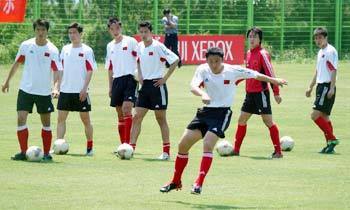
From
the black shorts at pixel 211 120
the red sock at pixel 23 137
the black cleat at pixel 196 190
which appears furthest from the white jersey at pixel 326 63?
the black cleat at pixel 196 190

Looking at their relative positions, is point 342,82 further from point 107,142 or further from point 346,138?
point 107,142

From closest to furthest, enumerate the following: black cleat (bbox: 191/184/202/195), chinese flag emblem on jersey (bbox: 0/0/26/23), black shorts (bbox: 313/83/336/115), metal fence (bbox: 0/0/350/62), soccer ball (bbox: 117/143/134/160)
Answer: black cleat (bbox: 191/184/202/195), soccer ball (bbox: 117/143/134/160), black shorts (bbox: 313/83/336/115), chinese flag emblem on jersey (bbox: 0/0/26/23), metal fence (bbox: 0/0/350/62)

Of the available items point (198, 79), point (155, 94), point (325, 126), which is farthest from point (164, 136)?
point (198, 79)

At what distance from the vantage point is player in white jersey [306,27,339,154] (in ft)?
60.2

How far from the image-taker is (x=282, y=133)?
21469 millimetres

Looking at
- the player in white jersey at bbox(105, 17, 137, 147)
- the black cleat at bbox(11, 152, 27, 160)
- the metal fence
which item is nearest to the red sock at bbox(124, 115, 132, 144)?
the player in white jersey at bbox(105, 17, 137, 147)

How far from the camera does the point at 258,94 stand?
17.5 metres

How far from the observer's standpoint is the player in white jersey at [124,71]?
57.8 feet

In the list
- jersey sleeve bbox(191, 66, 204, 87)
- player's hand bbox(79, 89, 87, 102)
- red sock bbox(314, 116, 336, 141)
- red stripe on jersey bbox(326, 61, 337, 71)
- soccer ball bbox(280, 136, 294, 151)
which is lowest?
soccer ball bbox(280, 136, 294, 151)

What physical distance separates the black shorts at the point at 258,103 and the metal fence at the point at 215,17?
27.1m

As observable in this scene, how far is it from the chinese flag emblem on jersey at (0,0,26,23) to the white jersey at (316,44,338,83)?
2562 cm

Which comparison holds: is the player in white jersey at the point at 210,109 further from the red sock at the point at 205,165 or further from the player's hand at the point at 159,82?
the player's hand at the point at 159,82

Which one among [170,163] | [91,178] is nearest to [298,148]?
[170,163]

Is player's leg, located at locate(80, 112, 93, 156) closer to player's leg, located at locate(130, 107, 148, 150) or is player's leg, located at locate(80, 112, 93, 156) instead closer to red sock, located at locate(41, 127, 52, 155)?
player's leg, located at locate(130, 107, 148, 150)
